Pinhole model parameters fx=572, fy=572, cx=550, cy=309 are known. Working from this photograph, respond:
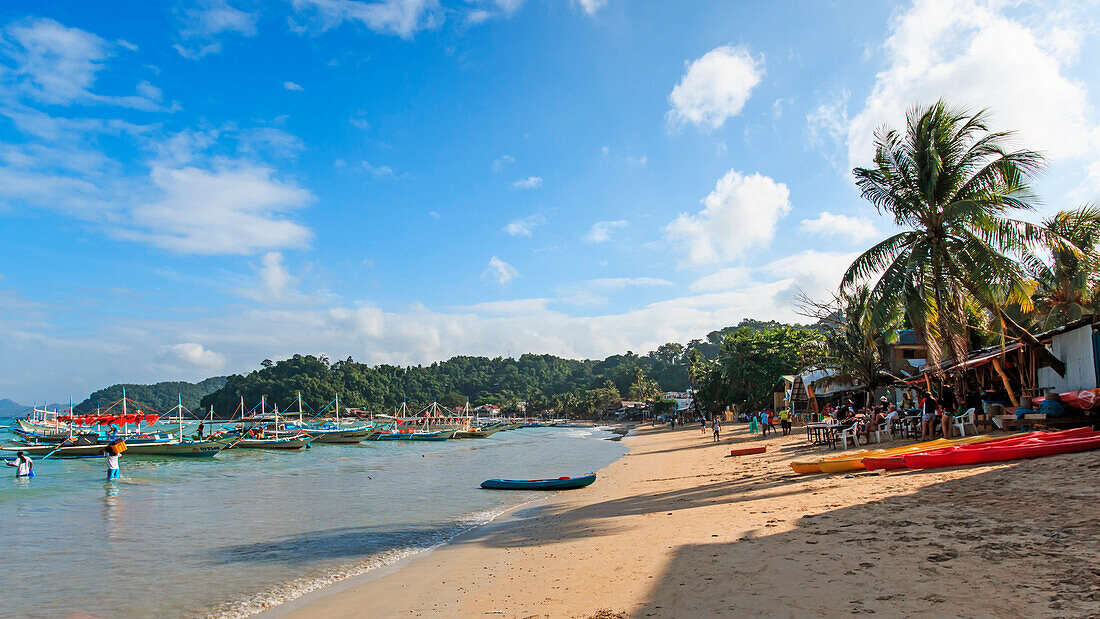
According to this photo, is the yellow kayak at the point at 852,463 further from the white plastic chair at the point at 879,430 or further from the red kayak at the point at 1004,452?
the white plastic chair at the point at 879,430

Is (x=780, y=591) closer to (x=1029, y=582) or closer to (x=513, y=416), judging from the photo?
(x=1029, y=582)

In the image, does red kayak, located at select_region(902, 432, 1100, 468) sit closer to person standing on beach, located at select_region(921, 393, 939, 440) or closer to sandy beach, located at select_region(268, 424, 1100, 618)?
sandy beach, located at select_region(268, 424, 1100, 618)

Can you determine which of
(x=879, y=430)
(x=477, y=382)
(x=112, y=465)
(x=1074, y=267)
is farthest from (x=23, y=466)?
(x=477, y=382)

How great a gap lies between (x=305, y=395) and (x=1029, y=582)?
5229 inches

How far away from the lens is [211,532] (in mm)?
11812

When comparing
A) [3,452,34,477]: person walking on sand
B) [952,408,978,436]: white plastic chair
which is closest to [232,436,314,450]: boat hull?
[3,452,34,477]: person walking on sand

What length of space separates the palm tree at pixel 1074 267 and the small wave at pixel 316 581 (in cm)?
1504

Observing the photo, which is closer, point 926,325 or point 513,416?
point 926,325

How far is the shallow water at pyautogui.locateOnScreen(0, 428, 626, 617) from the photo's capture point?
25.5 ft

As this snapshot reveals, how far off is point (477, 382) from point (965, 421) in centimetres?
15804

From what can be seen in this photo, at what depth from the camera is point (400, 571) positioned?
8.23 metres

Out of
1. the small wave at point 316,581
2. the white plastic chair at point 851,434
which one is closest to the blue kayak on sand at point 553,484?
the small wave at point 316,581

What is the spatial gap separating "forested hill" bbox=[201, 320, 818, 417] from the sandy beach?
91.2 metres

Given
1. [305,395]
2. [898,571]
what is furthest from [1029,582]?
[305,395]
